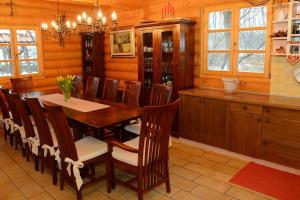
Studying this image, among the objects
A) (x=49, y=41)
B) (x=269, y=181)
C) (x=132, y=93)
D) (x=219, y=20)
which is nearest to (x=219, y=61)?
(x=219, y=20)

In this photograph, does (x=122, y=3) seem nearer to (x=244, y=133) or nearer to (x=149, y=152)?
(x=244, y=133)

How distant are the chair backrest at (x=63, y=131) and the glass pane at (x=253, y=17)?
112 inches

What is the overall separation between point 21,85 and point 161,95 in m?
3.04

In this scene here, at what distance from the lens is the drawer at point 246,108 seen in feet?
10.4

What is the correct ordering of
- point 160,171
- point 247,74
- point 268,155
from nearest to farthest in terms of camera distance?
point 160,171
point 268,155
point 247,74

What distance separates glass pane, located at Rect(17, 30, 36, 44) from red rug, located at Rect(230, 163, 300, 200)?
4.83m

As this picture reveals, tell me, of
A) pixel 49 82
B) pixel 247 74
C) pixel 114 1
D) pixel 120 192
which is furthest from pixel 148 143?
pixel 49 82

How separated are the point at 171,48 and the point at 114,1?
1.76 m

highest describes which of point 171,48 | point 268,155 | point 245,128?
point 171,48

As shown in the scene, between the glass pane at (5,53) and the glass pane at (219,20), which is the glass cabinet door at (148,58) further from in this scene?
the glass pane at (5,53)

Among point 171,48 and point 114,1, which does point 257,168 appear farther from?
point 114,1

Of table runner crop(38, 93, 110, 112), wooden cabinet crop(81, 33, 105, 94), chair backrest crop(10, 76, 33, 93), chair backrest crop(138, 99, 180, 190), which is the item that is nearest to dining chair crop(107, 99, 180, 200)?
chair backrest crop(138, 99, 180, 190)

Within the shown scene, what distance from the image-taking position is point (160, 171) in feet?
Answer: 8.61

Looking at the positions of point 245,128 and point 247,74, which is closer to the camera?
point 245,128
